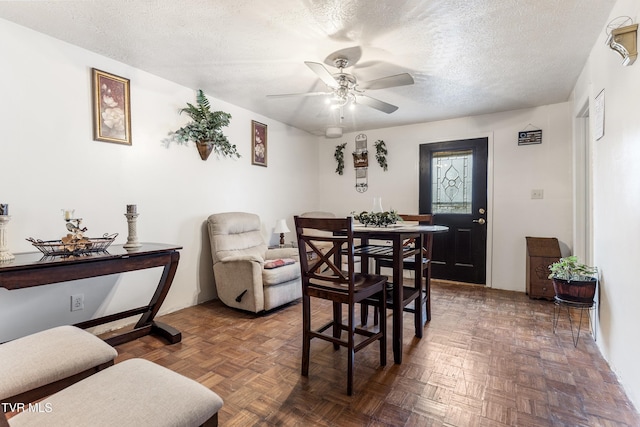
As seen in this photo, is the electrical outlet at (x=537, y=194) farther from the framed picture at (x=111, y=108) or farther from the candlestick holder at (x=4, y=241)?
the candlestick holder at (x=4, y=241)

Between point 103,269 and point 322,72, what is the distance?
78.6 inches

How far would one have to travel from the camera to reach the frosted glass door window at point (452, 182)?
166 inches

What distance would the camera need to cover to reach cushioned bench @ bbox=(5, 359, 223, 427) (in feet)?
2.82

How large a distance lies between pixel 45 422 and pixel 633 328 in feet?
8.23

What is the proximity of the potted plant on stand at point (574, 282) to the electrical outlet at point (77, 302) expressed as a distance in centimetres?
365

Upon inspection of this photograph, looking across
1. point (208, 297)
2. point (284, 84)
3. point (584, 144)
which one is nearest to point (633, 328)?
point (584, 144)

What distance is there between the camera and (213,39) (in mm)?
2248

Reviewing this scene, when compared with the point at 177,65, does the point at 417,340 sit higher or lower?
lower

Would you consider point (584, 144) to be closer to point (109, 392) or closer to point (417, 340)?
point (417, 340)

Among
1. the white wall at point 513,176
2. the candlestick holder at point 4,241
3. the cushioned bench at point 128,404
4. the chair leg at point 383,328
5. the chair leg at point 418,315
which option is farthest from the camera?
the white wall at point 513,176

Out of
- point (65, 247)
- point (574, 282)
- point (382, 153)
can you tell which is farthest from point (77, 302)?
point (382, 153)

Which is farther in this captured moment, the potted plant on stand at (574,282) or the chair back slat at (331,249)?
the potted plant on stand at (574,282)

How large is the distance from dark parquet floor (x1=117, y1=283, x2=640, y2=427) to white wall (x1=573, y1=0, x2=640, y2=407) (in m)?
0.22

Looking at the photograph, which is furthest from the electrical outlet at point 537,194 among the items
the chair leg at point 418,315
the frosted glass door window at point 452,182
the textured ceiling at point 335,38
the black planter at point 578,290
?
the chair leg at point 418,315
